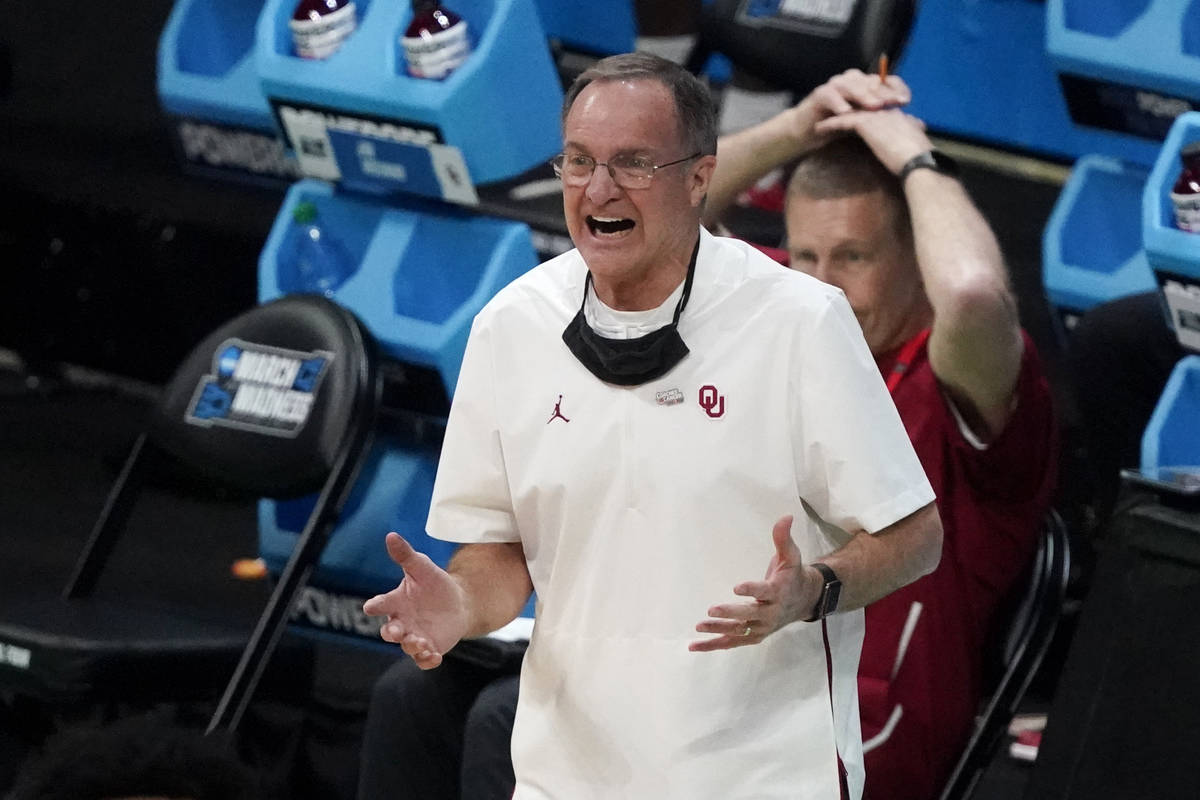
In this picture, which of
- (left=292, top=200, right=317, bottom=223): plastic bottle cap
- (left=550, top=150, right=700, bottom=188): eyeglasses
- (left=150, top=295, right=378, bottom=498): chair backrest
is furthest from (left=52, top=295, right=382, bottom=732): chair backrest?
(left=550, top=150, right=700, bottom=188): eyeglasses

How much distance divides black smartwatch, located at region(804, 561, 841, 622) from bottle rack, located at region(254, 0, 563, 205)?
1584mm

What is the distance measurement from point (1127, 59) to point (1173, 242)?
50 centimetres

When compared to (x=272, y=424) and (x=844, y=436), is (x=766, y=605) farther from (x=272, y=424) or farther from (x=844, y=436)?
(x=272, y=424)

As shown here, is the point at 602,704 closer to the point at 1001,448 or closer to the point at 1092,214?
the point at 1001,448

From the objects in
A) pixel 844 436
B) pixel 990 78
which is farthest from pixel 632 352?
pixel 990 78

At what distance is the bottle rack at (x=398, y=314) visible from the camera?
10.5ft

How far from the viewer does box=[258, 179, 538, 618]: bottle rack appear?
3.19m

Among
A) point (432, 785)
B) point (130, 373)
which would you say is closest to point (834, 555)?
point (432, 785)

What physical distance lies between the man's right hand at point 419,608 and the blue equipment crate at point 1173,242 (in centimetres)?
134

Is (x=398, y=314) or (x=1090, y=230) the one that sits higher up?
(x=1090, y=230)

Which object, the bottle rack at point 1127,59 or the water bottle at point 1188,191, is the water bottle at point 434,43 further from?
the water bottle at point 1188,191

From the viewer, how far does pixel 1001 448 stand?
241 cm

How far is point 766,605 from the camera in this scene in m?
1.58

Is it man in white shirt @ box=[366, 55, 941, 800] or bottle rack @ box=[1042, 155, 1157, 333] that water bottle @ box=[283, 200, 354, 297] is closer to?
bottle rack @ box=[1042, 155, 1157, 333]
